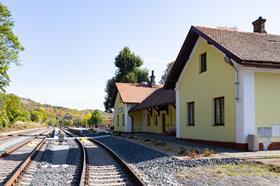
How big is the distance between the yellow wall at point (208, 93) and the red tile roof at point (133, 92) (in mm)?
17055

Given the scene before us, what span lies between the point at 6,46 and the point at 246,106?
103 feet

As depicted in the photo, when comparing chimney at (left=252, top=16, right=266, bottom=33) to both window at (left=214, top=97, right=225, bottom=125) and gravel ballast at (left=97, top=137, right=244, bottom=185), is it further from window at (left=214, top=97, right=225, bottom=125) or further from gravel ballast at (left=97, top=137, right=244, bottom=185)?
gravel ballast at (left=97, top=137, right=244, bottom=185)

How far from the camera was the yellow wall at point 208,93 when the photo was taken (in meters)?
15.9

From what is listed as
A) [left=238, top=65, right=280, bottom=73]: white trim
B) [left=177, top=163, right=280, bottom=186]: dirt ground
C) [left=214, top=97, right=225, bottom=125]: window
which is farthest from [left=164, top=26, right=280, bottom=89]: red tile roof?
[left=177, top=163, right=280, bottom=186]: dirt ground

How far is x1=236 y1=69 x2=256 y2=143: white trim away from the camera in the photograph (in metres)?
14.7

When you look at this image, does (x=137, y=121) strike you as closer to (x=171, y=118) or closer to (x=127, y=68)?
(x=171, y=118)

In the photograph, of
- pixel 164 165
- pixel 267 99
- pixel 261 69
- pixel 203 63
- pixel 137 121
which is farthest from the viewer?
pixel 137 121

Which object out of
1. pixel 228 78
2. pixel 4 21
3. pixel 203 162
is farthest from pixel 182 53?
pixel 4 21

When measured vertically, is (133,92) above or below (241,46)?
below

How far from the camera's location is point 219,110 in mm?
17078

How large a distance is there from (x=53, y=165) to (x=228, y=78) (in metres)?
8.34

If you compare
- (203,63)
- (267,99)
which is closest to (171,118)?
(203,63)

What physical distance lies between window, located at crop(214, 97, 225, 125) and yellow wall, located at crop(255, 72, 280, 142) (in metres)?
1.95

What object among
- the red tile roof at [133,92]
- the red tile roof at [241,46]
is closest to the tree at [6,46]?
the red tile roof at [133,92]
